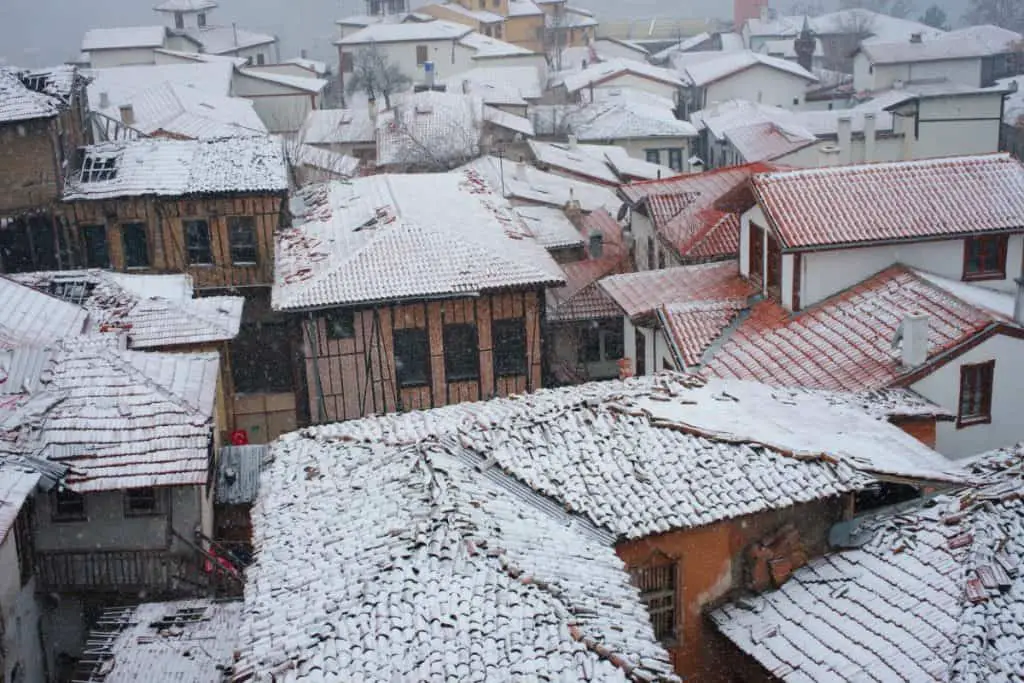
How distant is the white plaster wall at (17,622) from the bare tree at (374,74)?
57233mm

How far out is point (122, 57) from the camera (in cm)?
6656

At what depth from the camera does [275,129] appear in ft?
191

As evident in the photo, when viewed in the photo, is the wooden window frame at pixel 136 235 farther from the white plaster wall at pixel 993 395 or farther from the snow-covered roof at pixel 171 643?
the white plaster wall at pixel 993 395

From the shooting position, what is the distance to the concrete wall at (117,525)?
17141 mm

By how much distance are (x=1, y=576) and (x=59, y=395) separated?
3.00 metres

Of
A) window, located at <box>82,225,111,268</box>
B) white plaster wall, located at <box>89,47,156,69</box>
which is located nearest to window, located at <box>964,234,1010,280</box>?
window, located at <box>82,225,111,268</box>

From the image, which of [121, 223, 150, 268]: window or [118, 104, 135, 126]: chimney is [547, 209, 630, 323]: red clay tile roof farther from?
[118, 104, 135, 126]: chimney

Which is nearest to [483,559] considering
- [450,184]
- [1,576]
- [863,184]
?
[1,576]

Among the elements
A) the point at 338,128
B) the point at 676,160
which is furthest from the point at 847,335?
the point at 676,160

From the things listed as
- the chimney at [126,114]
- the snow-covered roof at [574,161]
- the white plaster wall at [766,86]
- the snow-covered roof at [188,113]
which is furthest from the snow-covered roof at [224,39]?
the chimney at [126,114]

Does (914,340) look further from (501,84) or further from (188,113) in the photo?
(501,84)

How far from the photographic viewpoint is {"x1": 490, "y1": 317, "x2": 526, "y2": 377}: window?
83.4 ft

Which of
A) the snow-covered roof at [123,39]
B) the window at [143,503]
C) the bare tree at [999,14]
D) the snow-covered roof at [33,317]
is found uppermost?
the snow-covered roof at [123,39]

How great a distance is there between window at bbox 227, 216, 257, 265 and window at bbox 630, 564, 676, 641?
19.5 meters
